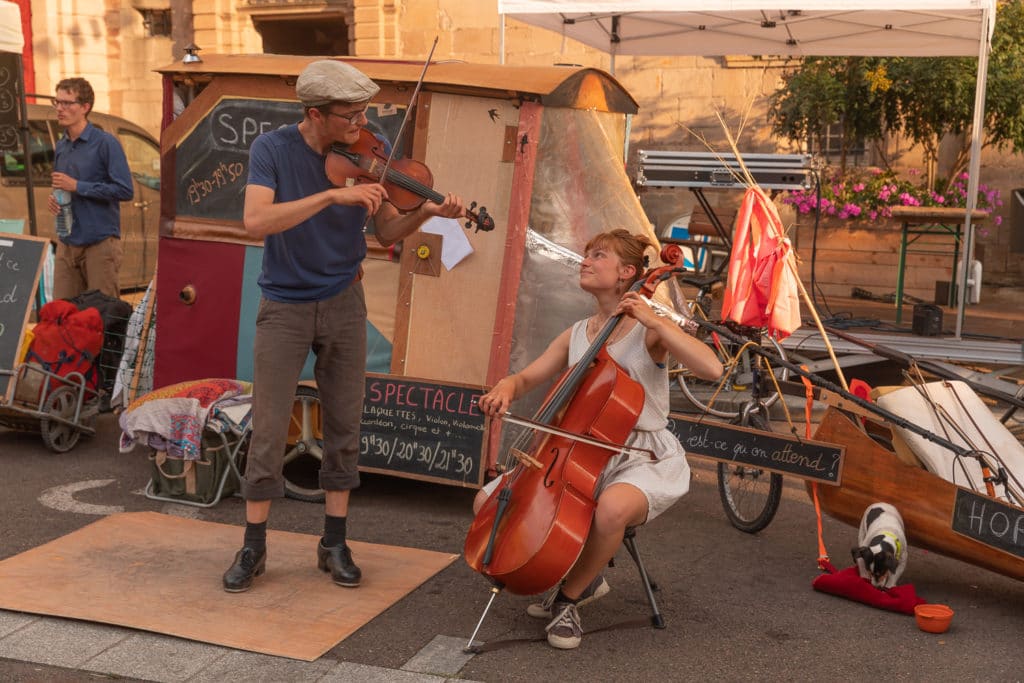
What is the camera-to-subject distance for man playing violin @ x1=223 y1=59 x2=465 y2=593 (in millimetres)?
4191

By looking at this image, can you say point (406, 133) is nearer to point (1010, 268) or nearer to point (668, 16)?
point (668, 16)

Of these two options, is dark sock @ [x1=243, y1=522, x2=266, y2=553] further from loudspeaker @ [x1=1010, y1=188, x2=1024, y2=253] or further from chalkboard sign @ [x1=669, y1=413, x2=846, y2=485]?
loudspeaker @ [x1=1010, y1=188, x2=1024, y2=253]

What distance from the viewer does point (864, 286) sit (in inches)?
489

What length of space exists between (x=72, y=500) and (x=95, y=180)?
244 centimetres

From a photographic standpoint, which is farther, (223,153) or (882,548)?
(223,153)

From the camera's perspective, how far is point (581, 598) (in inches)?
171

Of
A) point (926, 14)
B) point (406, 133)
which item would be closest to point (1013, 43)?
point (926, 14)

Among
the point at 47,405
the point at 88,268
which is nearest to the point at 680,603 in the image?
the point at 47,405

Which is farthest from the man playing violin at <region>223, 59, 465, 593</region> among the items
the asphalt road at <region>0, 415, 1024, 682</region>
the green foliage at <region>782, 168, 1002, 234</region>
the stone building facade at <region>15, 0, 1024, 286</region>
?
the green foliage at <region>782, 168, 1002, 234</region>

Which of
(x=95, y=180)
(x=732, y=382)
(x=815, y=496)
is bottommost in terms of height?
(x=815, y=496)

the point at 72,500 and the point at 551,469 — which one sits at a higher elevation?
the point at 551,469

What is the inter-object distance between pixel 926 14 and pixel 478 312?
4868mm

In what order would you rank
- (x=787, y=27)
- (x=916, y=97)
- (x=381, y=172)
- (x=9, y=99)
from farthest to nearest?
1. (x=916, y=97)
2. (x=787, y=27)
3. (x=9, y=99)
4. (x=381, y=172)

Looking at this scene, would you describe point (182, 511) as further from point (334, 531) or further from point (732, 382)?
point (732, 382)
